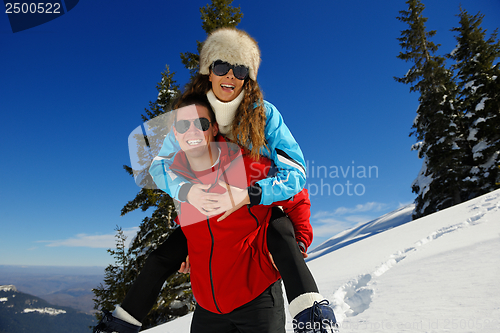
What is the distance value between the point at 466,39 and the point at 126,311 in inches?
868

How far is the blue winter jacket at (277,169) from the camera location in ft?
4.07

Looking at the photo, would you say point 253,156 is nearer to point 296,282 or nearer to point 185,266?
point 296,282

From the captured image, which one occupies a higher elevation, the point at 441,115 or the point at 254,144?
the point at 441,115

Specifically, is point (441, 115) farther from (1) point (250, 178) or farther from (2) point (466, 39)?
(1) point (250, 178)

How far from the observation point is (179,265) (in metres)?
1.60

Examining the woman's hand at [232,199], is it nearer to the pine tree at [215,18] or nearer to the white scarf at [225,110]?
the white scarf at [225,110]

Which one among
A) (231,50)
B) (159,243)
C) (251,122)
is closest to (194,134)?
(251,122)

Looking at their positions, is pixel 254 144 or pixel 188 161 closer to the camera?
pixel 254 144

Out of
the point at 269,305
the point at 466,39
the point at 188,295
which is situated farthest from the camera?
the point at 466,39

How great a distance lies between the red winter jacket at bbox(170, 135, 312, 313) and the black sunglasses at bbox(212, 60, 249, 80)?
549 millimetres

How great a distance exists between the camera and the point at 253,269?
4.37 feet

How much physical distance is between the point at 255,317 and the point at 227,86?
1.35 meters

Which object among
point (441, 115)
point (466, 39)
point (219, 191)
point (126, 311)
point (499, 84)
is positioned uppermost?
point (466, 39)

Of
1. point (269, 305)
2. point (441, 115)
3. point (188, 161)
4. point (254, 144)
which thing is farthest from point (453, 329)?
point (441, 115)
